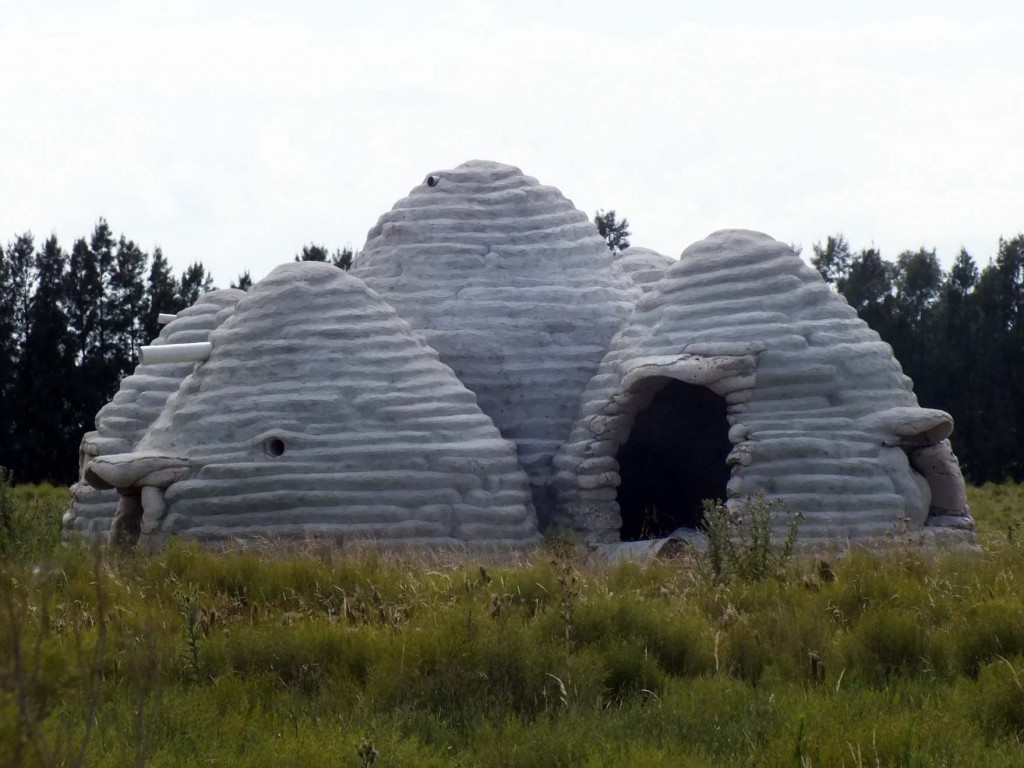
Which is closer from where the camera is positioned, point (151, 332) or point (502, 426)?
point (502, 426)

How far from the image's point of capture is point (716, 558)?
28.2ft

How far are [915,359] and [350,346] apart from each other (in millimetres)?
18431

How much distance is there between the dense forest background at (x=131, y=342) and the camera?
24750mm

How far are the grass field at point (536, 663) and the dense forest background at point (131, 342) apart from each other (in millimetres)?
16751

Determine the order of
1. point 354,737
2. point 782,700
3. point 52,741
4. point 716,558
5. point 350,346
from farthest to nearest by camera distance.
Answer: point 350,346
point 716,558
point 782,700
point 354,737
point 52,741

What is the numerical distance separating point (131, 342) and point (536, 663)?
21.4 meters

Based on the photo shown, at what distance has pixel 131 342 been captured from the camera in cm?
2633

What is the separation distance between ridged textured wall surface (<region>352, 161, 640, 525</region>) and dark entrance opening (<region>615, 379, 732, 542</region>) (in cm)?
129

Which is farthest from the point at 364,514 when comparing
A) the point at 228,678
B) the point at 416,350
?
the point at 228,678

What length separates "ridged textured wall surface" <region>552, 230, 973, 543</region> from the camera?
11.3 meters

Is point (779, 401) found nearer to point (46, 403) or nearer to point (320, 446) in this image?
point (320, 446)

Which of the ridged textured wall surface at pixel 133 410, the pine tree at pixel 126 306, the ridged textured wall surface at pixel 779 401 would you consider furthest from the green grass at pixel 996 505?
the pine tree at pixel 126 306

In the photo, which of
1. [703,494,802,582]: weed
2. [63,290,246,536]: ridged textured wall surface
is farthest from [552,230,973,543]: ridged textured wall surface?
[63,290,246,536]: ridged textured wall surface

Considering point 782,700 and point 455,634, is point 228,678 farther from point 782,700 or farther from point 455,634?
point 782,700
